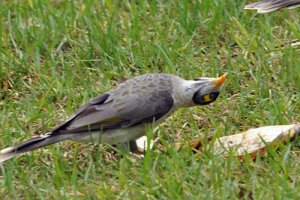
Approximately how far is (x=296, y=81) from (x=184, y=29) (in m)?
1.15

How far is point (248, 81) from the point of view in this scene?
6.86 m

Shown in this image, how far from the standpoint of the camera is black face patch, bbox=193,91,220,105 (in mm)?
5816

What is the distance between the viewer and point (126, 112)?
5785 millimetres

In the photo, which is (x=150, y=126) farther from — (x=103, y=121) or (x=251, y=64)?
(x=251, y=64)

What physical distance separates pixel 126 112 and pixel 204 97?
46 centimetres

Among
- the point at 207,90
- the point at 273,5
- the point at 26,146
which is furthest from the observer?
the point at 273,5

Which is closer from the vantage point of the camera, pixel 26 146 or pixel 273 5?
pixel 26 146

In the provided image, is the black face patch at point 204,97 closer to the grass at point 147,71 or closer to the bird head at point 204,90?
the bird head at point 204,90

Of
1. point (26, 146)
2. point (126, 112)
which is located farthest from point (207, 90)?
point (26, 146)

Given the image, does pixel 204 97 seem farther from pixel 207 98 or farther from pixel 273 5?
pixel 273 5

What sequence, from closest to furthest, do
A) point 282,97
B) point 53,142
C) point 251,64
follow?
point 53,142
point 282,97
point 251,64

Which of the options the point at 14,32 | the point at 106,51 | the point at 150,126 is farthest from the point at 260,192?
the point at 14,32

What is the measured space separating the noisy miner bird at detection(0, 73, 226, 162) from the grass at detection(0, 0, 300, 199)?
123mm

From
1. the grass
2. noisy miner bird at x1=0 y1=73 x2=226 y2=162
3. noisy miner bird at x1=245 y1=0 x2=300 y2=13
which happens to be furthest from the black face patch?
noisy miner bird at x1=245 y1=0 x2=300 y2=13
